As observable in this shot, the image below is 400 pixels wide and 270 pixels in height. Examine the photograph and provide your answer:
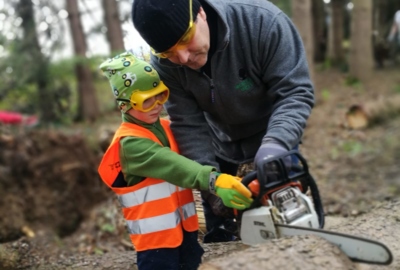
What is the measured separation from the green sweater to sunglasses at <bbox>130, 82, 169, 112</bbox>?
11 cm

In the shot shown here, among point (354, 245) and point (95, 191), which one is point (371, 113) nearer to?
point (95, 191)

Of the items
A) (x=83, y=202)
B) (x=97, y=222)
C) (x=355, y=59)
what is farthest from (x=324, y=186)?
(x=355, y=59)

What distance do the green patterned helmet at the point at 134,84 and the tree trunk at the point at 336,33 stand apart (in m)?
10.8

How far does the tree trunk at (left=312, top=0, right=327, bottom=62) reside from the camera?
13.6 meters

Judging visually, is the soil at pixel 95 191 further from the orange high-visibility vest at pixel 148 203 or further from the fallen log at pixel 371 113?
the orange high-visibility vest at pixel 148 203

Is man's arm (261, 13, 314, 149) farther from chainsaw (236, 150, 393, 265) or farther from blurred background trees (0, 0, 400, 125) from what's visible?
blurred background trees (0, 0, 400, 125)

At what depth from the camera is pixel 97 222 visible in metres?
5.68

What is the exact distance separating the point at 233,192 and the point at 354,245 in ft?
1.65

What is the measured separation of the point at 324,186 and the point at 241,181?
3.65m

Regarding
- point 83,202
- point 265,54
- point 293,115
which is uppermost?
point 265,54

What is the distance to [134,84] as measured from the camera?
84.7 inches

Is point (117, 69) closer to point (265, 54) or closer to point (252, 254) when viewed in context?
point (265, 54)

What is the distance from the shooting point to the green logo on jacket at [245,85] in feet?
7.41

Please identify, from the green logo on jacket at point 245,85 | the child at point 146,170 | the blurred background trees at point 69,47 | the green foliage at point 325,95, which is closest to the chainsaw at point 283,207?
the child at point 146,170
